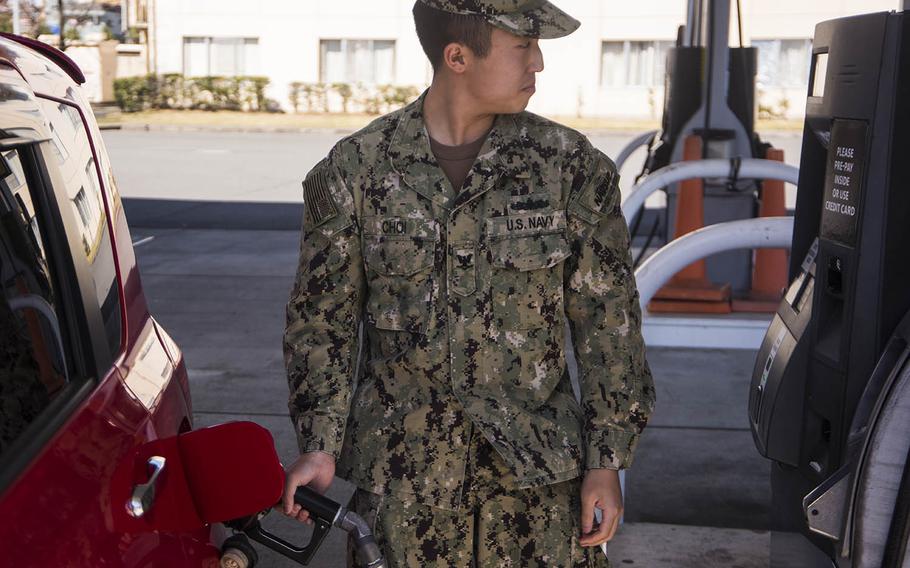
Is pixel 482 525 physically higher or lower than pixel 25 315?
lower

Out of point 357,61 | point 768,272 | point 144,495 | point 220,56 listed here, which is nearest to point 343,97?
point 357,61

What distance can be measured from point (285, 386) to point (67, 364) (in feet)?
15.3

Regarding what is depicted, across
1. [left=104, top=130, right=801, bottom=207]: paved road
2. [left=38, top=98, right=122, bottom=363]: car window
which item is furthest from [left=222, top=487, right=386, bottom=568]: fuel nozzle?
[left=104, top=130, right=801, bottom=207]: paved road

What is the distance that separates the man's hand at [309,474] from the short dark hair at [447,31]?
76 cm

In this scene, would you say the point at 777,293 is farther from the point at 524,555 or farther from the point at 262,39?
the point at 262,39

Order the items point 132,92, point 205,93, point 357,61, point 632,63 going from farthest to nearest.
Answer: point 357,61
point 205,93
point 132,92
point 632,63

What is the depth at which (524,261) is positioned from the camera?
238 cm

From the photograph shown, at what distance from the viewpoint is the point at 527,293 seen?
241 cm

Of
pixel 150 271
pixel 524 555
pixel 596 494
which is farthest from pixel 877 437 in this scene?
pixel 150 271

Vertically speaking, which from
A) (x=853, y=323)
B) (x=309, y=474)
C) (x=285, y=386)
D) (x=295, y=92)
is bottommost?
(x=285, y=386)

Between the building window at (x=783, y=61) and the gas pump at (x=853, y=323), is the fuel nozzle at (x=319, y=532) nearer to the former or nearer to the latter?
the gas pump at (x=853, y=323)

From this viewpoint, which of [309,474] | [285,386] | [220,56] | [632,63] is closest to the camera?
[309,474]

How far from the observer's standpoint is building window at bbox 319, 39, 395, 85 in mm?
33062

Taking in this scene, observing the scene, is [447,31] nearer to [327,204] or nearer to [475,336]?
[327,204]
